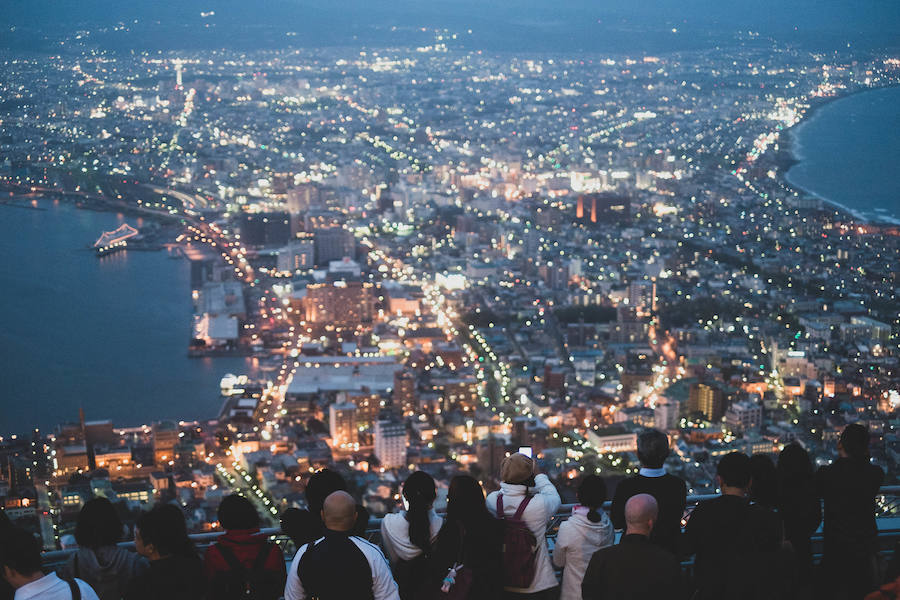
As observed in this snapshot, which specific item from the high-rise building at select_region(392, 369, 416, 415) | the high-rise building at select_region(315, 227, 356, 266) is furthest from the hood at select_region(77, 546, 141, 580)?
the high-rise building at select_region(315, 227, 356, 266)

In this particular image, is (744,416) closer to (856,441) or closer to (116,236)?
(856,441)

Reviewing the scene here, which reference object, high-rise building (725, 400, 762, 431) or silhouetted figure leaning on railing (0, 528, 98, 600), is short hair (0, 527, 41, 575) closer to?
silhouetted figure leaning on railing (0, 528, 98, 600)

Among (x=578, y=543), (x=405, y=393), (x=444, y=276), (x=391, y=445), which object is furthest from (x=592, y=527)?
(x=444, y=276)

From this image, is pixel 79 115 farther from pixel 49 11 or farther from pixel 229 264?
pixel 229 264

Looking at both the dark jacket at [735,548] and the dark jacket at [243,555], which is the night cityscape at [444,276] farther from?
the dark jacket at [735,548]

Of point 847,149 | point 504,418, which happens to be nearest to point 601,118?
point 847,149
